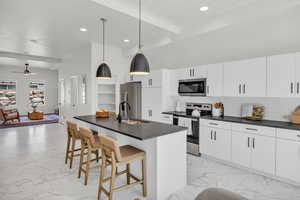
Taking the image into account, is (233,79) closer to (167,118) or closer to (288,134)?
(288,134)

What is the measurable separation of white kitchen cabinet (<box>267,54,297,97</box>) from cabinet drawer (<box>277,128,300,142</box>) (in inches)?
24.8

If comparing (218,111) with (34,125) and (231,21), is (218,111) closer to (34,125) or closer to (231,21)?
(231,21)

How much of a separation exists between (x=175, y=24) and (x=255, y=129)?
3.03m

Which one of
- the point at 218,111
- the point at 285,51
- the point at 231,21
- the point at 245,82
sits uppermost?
the point at 231,21

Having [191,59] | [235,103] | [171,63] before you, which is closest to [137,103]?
[171,63]

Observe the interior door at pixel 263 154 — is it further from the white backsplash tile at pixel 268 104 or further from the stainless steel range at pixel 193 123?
the stainless steel range at pixel 193 123

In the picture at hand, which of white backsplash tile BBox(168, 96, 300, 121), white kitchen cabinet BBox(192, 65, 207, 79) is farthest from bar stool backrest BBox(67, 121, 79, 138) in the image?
white backsplash tile BBox(168, 96, 300, 121)

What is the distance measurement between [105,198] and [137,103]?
3262mm

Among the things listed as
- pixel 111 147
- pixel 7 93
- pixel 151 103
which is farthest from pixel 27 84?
pixel 111 147

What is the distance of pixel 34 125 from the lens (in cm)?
760

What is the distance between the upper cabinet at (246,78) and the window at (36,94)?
11412 millimetres

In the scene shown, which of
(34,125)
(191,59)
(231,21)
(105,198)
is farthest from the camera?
(34,125)

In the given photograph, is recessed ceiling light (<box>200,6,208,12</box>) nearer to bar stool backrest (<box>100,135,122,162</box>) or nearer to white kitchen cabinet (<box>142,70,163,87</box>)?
white kitchen cabinet (<box>142,70,163,87</box>)

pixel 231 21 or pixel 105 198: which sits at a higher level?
pixel 231 21
